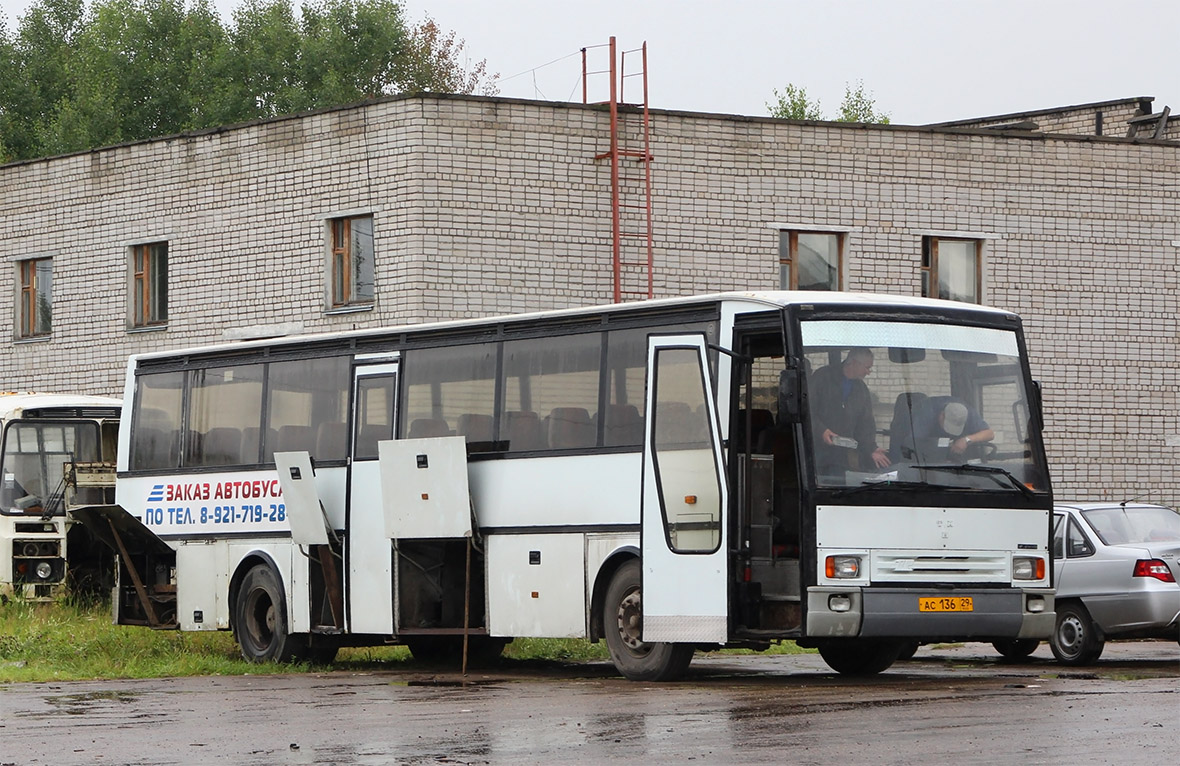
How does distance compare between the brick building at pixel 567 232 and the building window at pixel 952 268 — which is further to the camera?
the building window at pixel 952 268

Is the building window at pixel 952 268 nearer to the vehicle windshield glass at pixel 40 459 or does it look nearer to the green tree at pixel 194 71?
the vehicle windshield glass at pixel 40 459

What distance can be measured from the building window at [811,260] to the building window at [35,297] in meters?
12.0

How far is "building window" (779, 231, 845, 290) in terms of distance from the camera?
2984 centimetres

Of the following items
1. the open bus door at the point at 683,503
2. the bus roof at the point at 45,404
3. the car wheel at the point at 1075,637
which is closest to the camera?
the open bus door at the point at 683,503

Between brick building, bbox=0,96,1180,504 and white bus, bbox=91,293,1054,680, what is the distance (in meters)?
9.04

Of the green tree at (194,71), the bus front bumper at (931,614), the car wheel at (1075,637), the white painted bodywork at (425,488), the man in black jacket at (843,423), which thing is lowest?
the car wheel at (1075,637)

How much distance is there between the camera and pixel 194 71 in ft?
192

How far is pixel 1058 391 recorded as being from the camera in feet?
102

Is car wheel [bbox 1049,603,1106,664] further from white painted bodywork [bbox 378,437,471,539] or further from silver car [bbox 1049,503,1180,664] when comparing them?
white painted bodywork [bbox 378,437,471,539]

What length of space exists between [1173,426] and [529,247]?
10.9 meters

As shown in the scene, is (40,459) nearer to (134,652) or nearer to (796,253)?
(134,652)

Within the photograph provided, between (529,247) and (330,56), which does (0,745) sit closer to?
(529,247)

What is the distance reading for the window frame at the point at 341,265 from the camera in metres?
28.5

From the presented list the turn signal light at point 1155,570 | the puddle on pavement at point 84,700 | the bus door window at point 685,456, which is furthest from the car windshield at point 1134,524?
the puddle on pavement at point 84,700
